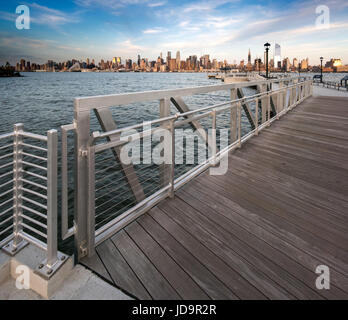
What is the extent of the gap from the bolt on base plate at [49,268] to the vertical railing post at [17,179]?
35 centimetres

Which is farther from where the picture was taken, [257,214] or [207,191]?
[207,191]

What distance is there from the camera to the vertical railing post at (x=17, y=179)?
1944 mm

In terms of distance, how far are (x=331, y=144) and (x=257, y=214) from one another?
3947 millimetres

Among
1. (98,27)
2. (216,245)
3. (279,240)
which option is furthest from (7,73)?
(279,240)

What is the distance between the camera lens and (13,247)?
2070 mm

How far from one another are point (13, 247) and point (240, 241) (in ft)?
6.20

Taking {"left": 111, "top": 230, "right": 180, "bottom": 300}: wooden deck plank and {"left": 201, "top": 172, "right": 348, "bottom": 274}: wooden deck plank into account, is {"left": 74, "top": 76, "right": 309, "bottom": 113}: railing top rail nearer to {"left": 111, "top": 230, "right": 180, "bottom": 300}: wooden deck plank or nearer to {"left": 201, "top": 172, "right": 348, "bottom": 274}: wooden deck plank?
{"left": 111, "top": 230, "right": 180, "bottom": 300}: wooden deck plank

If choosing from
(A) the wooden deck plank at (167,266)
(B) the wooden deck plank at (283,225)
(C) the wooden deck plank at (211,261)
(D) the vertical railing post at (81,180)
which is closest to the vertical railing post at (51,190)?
(D) the vertical railing post at (81,180)

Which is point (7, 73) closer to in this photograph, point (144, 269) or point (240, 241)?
point (144, 269)

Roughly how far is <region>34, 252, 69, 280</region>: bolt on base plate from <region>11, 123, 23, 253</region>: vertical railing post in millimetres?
352
